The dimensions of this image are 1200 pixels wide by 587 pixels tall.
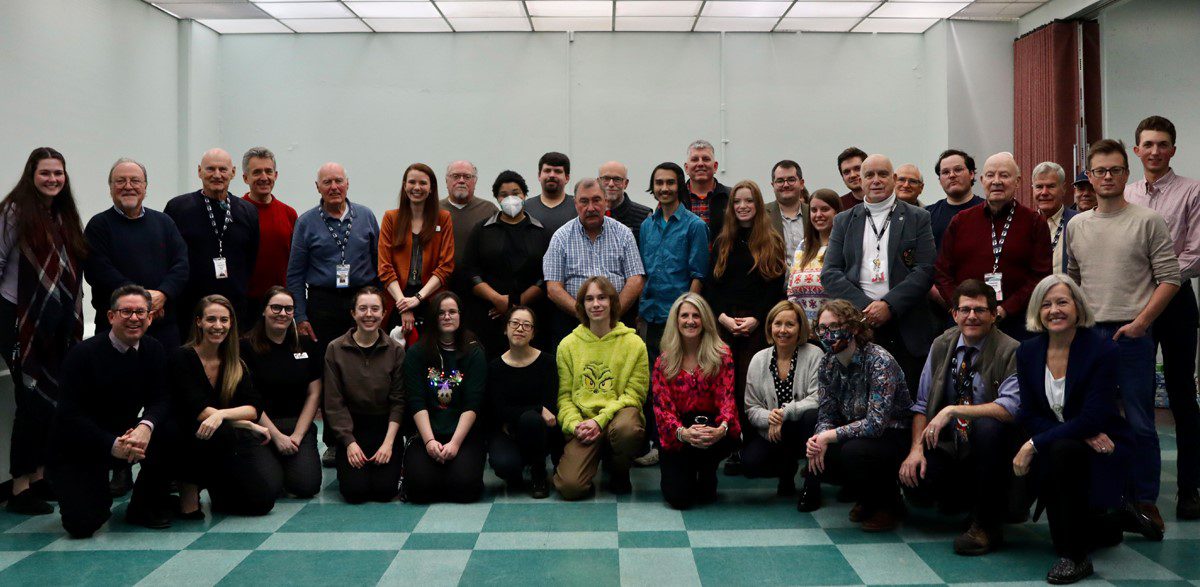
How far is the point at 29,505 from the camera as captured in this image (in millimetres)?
3994

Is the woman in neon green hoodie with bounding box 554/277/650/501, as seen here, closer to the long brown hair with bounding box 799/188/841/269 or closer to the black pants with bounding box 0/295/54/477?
the long brown hair with bounding box 799/188/841/269

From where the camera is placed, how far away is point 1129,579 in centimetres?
306

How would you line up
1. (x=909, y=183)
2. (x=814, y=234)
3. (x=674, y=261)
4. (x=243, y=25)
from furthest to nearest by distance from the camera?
(x=243, y=25), (x=909, y=183), (x=674, y=261), (x=814, y=234)

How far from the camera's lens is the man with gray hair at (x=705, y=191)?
17.1 feet

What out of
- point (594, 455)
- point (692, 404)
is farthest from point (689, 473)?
point (594, 455)

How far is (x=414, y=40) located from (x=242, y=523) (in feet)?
21.1

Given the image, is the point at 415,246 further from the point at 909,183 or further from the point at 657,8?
the point at 657,8

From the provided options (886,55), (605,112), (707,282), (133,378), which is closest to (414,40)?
(605,112)

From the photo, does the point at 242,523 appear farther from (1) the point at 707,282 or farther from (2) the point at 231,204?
(1) the point at 707,282

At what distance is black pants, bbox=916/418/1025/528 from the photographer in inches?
133

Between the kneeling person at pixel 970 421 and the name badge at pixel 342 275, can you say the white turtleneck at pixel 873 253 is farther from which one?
the name badge at pixel 342 275

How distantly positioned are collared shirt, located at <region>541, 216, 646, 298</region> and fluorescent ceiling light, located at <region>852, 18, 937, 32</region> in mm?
5175

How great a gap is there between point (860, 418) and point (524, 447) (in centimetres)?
159

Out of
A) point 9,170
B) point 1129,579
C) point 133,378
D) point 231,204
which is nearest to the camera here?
point 1129,579
